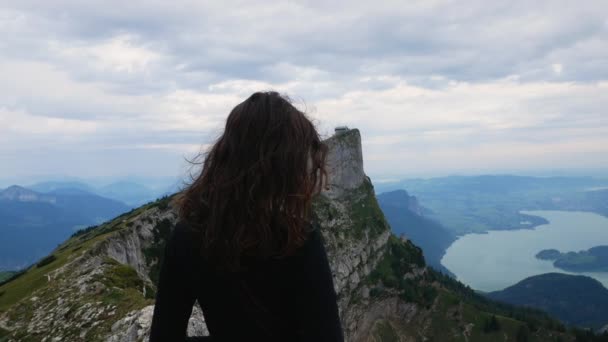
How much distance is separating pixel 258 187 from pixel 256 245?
0.66m

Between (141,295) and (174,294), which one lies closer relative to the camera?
(174,294)

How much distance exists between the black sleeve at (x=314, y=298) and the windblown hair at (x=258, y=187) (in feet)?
0.71

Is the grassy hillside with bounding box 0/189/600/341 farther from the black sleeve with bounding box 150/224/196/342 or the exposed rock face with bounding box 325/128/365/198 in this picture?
the black sleeve with bounding box 150/224/196/342

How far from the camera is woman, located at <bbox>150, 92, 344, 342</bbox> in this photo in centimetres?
484

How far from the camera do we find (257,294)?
4.96m

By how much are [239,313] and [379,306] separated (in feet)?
399

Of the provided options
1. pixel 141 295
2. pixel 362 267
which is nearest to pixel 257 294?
pixel 141 295

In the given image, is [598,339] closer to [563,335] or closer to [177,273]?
[563,335]

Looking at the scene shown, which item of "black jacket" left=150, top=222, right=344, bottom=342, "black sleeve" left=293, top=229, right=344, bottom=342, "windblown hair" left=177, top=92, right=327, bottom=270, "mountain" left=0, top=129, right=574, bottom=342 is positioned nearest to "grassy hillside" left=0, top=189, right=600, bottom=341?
"mountain" left=0, top=129, right=574, bottom=342

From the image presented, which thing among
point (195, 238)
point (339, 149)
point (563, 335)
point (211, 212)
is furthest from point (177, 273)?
point (563, 335)

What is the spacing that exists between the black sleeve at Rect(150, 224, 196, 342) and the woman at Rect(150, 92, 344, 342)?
11mm

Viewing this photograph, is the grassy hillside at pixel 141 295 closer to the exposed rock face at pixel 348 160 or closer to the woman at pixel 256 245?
the exposed rock face at pixel 348 160

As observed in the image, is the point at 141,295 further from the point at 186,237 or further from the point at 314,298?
the point at 314,298

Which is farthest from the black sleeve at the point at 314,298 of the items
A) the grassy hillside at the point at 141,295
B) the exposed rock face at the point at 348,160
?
the exposed rock face at the point at 348,160
